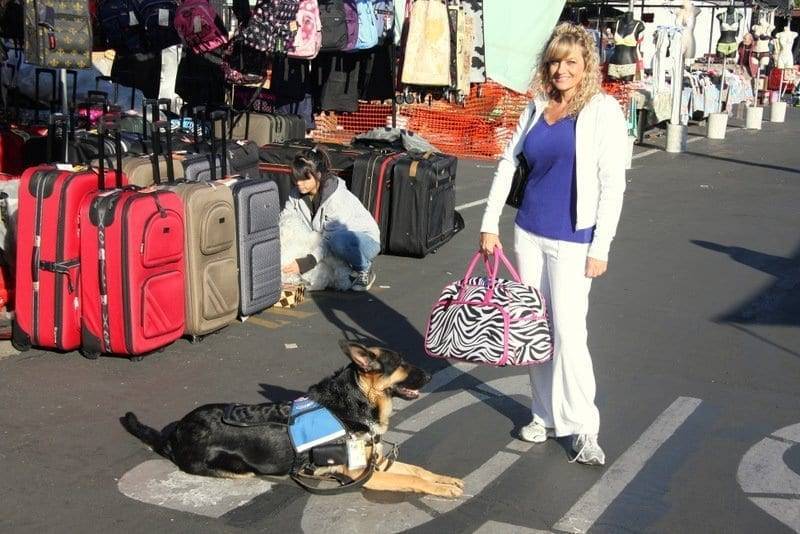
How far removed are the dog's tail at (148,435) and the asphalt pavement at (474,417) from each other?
0.08 m

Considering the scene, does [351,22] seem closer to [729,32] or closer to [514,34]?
[514,34]

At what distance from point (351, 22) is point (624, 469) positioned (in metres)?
7.21

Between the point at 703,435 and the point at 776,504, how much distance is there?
83 cm

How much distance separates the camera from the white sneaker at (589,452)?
4922 mm

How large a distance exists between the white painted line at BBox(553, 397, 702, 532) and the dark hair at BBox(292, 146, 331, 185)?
3.25 metres

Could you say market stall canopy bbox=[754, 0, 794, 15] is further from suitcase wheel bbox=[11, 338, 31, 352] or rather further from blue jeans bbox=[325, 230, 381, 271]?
suitcase wheel bbox=[11, 338, 31, 352]

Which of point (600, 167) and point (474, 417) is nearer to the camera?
point (600, 167)

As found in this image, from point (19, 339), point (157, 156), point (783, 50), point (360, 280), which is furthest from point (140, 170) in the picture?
point (783, 50)

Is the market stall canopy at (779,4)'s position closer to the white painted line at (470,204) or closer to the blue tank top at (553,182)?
the white painted line at (470,204)

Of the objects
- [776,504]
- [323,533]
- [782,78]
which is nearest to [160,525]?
[323,533]

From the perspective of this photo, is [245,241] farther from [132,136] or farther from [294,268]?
[132,136]

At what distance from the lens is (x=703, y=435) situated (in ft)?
17.6

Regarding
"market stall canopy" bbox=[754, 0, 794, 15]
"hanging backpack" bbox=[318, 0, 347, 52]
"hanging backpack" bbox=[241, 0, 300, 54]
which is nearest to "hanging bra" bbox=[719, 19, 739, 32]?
"market stall canopy" bbox=[754, 0, 794, 15]

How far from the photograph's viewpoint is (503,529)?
429 cm
